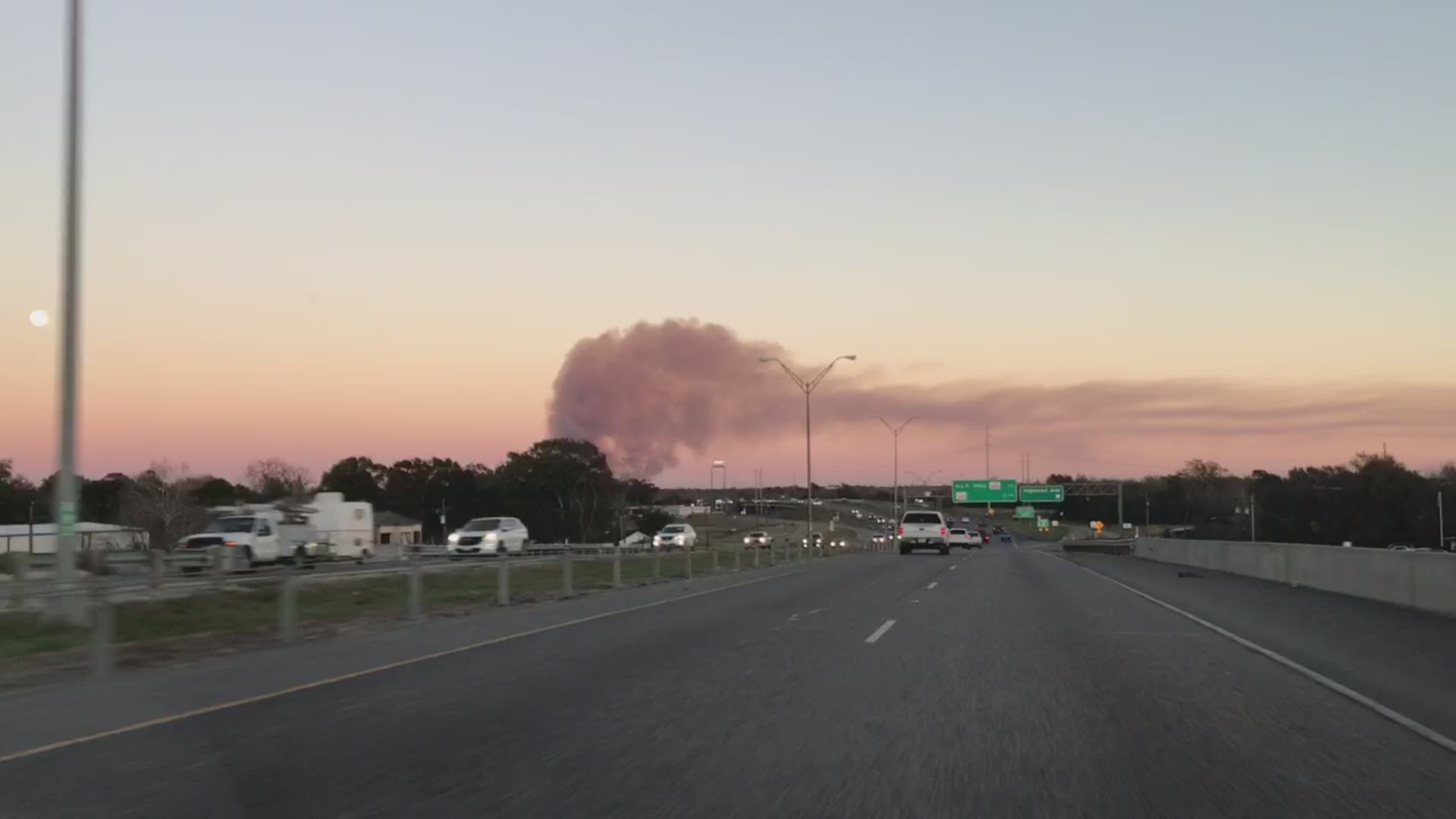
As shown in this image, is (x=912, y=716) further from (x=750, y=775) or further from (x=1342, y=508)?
(x=1342, y=508)

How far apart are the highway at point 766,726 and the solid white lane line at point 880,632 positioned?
11 centimetres

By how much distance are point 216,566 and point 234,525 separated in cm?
1303

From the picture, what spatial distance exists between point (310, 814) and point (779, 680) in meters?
6.11

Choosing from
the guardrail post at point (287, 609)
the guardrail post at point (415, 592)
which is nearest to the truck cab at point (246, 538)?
the guardrail post at point (415, 592)

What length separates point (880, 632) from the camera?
17.1 meters

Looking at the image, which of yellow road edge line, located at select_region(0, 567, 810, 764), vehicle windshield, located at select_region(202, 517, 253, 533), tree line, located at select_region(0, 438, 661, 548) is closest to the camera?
yellow road edge line, located at select_region(0, 567, 810, 764)

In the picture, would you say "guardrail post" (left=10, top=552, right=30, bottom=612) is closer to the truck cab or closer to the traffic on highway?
the traffic on highway

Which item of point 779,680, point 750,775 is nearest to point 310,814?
point 750,775

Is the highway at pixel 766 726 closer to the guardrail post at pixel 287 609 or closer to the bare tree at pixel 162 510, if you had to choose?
the guardrail post at pixel 287 609

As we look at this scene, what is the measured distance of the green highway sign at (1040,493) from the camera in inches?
4631

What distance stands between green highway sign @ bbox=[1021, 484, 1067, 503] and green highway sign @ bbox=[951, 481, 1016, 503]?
153 centimetres

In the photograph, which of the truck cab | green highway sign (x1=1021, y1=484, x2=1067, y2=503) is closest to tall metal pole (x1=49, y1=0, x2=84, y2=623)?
the truck cab

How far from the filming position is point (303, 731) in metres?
9.23

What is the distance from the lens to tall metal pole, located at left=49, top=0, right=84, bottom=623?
1756 centimetres
